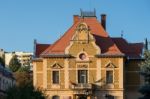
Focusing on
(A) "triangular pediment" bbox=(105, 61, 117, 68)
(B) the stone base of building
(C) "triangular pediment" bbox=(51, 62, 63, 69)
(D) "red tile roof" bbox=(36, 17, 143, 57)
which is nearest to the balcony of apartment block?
(B) the stone base of building

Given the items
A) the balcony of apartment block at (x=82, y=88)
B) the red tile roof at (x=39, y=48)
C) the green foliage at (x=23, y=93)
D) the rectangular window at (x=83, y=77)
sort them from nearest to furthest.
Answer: the green foliage at (x=23, y=93), the balcony of apartment block at (x=82, y=88), the rectangular window at (x=83, y=77), the red tile roof at (x=39, y=48)

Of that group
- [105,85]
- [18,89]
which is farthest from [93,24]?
[18,89]

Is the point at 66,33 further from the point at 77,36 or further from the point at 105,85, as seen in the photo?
the point at 105,85

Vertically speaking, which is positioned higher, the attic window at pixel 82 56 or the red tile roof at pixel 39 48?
the red tile roof at pixel 39 48

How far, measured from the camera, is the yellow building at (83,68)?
80.1 meters

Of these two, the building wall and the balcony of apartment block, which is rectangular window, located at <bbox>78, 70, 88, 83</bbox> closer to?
the building wall

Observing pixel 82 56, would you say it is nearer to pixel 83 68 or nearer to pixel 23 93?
pixel 83 68

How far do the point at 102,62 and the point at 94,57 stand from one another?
1.15 metres

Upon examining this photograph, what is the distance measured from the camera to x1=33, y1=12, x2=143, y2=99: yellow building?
263 ft

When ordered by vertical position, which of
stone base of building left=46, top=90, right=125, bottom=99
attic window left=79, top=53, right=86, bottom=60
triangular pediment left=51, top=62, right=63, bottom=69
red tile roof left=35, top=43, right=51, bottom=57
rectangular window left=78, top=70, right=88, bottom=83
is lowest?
stone base of building left=46, top=90, right=125, bottom=99

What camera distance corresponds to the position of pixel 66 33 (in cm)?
8438

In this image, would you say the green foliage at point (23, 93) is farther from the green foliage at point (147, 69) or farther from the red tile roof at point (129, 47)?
the green foliage at point (147, 69)

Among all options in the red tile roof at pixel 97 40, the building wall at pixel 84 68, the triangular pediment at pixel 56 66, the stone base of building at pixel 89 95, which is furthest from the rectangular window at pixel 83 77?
the red tile roof at pixel 97 40

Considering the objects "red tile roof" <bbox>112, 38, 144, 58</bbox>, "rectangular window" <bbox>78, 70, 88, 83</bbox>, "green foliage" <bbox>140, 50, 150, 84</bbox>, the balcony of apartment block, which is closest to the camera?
"green foliage" <bbox>140, 50, 150, 84</bbox>
